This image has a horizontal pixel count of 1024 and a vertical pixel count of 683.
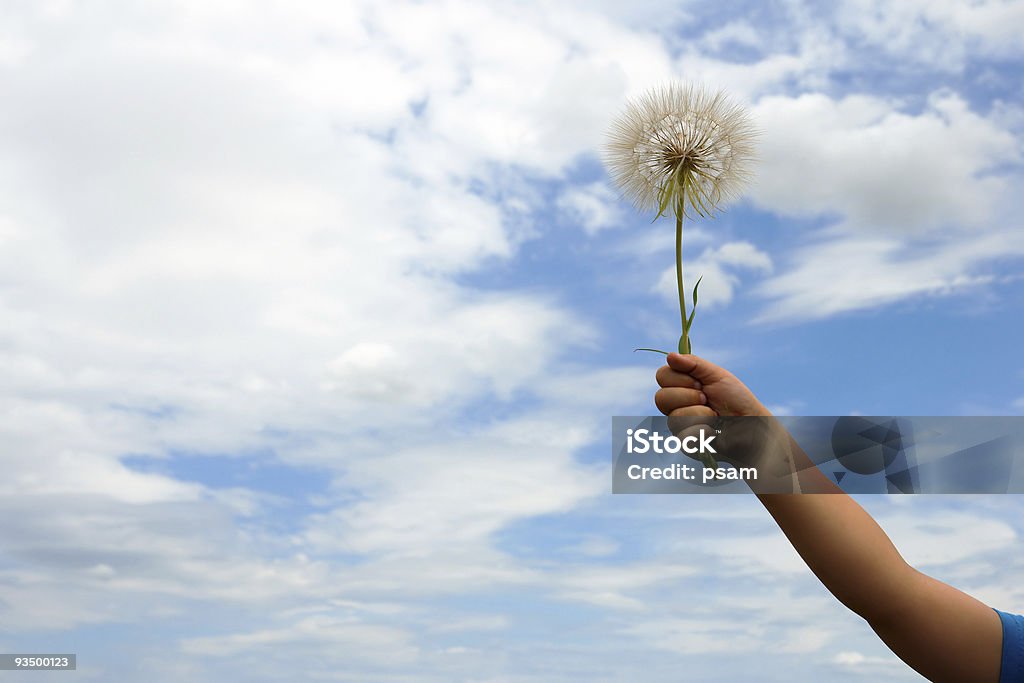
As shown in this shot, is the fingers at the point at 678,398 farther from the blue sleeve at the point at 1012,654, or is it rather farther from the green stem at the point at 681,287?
the blue sleeve at the point at 1012,654

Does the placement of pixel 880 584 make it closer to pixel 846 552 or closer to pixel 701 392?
pixel 846 552

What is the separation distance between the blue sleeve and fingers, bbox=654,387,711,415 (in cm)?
171

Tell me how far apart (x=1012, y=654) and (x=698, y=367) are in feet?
6.25

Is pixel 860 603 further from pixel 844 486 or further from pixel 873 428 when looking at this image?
pixel 873 428

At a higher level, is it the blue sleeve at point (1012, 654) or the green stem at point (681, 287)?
the green stem at point (681, 287)

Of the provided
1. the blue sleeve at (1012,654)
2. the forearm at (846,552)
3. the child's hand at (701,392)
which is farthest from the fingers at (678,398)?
the blue sleeve at (1012,654)

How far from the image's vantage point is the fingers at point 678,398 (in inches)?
159

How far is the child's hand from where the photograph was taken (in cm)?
399

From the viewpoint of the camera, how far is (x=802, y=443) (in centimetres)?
459

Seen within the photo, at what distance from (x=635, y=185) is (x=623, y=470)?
1742mm

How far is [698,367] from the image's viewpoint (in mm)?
4039

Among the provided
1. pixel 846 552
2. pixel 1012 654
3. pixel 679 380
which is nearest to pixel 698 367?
pixel 679 380

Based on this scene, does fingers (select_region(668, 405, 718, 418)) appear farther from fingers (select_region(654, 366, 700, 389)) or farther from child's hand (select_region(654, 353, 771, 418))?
fingers (select_region(654, 366, 700, 389))

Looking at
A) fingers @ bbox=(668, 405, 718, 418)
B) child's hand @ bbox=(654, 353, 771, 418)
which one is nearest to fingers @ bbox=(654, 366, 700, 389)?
child's hand @ bbox=(654, 353, 771, 418)
